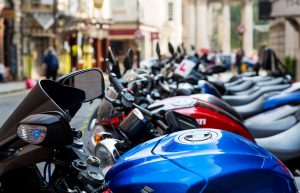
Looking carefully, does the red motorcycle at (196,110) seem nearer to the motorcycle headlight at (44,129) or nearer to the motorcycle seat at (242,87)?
the motorcycle headlight at (44,129)

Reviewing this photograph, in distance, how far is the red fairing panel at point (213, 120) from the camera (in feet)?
15.6

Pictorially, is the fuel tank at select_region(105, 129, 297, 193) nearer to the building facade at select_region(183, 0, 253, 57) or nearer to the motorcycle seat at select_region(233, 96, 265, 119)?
the motorcycle seat at select_region(233, 96, 265, 119)

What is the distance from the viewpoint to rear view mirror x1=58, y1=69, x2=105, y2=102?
331 centimetres

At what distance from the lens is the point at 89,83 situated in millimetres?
3383

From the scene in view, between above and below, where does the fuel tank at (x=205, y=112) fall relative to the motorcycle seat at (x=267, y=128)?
above

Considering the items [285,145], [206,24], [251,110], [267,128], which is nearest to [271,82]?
[251,110]

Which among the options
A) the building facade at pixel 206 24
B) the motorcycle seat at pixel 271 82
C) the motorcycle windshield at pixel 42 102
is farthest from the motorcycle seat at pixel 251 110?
the building facade at pixel 206 24

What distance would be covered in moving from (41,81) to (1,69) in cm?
3088

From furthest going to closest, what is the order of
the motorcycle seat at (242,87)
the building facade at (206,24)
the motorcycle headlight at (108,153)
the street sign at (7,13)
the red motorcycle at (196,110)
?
the building facade at (206,24) → the street sign at (7,13) → the motorcycle seat at (242,87) → the red motorcycle at (196,110) → the motorcycle headlight at (108,153)

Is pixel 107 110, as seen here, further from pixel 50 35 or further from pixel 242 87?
pixel 50 35

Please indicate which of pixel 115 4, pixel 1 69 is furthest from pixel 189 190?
pixel 1 69

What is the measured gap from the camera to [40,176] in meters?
3.04

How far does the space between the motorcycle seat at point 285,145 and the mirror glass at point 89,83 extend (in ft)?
4.98

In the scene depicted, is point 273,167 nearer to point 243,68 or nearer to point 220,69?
point 220,69
